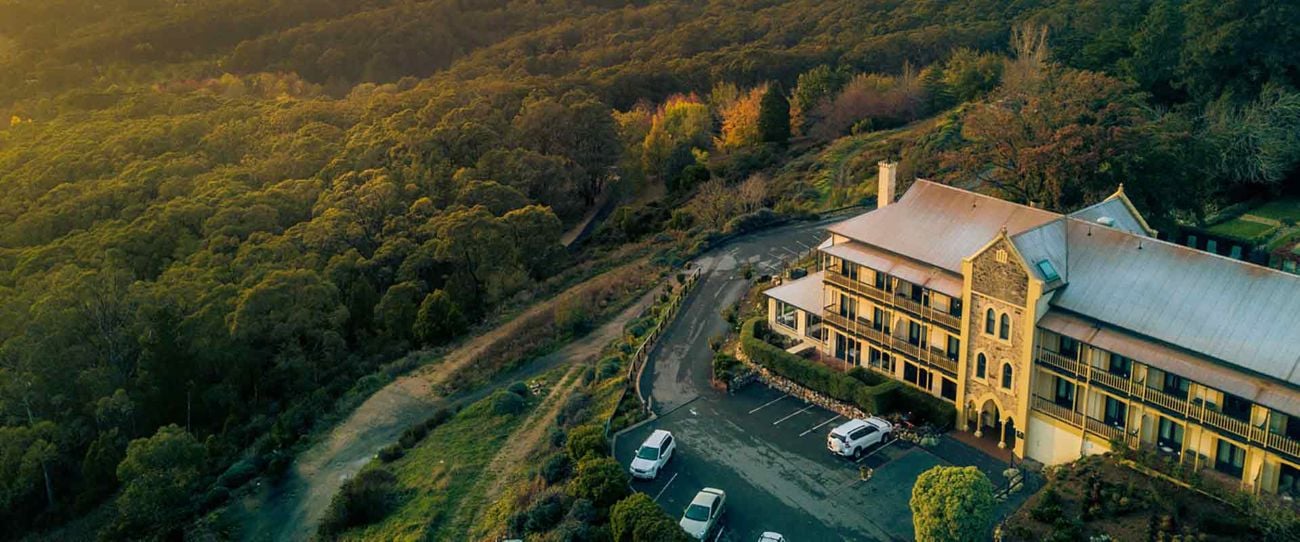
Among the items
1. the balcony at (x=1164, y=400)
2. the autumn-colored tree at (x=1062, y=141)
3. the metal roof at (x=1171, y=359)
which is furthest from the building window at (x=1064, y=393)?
the autumn-colored tree at (x=1062, y=141)

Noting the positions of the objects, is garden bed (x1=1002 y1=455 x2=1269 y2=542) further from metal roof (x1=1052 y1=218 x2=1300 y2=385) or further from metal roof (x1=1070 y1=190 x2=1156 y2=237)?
metal roof (x1=1070 y1=190 x2=1156 y2=237)

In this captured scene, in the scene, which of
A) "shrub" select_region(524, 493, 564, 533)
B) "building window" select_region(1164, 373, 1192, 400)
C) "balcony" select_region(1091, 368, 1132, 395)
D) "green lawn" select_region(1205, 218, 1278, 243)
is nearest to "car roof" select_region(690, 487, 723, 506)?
"shrub" select_region(524, 493, 564, 533)

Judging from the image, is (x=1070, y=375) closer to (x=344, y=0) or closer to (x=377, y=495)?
(x=377, y=495)

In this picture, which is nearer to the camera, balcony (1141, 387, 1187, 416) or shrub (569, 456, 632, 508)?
balcony (1141, 387, 1187, 416)

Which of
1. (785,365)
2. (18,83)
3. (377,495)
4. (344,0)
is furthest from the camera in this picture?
(344,0)

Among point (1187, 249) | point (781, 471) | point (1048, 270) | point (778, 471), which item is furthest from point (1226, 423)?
point (778, 471)

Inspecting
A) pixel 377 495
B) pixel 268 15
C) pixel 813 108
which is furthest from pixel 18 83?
pixel 377 495
